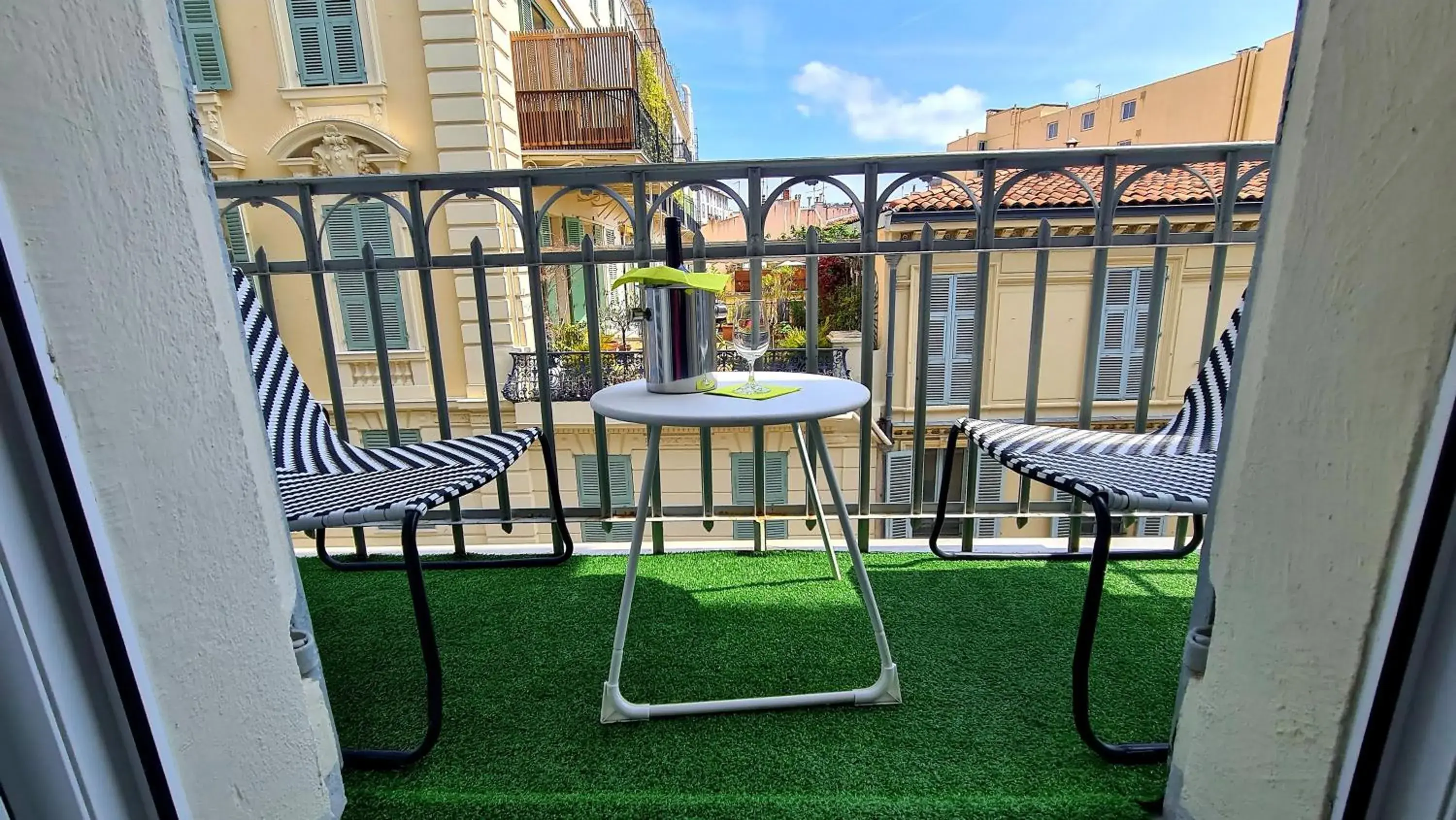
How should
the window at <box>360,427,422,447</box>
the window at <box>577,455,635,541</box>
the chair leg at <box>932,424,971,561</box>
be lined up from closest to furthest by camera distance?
the chair leg at <box>932,424,971,561</box> → the window at <box>577,455,635,541</box> → the window at <box>360,427,422,447</box>

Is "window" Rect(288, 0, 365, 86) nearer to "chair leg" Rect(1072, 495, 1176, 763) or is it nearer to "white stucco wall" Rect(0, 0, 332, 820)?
"white stucco wall" Rect(0, 0, 332, 820)

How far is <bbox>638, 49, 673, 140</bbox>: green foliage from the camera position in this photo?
26.5ft

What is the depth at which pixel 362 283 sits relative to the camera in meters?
6.98

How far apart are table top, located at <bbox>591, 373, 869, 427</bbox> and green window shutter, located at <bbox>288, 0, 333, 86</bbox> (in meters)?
7.97

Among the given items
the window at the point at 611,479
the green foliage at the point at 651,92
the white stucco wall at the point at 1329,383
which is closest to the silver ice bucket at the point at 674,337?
the white stucco wall at the point at 1329,383

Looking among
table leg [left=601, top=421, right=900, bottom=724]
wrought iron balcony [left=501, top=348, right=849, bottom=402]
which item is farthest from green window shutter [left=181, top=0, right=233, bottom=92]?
table leg [left=601, top=421, right=900, bottom=724]

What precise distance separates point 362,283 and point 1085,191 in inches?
299

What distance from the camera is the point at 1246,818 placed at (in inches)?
26.6

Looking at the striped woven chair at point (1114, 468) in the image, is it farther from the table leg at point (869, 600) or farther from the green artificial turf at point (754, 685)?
the table leg at point (869, 600)

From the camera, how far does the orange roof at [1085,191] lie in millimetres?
1568

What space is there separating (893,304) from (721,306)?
1.89 ft

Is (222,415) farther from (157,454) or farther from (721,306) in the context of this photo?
(721,306)

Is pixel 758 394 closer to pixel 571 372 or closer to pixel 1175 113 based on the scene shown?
pixel 571 372

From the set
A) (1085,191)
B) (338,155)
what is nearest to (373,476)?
(1085,191)
